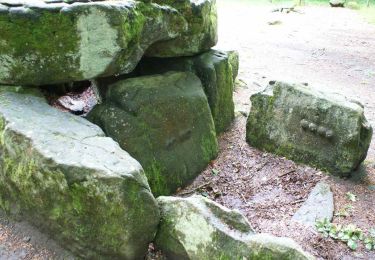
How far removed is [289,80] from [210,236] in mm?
3196

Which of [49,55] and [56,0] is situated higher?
[56,0]

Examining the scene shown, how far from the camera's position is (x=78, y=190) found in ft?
10.1

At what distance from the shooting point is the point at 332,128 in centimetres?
515

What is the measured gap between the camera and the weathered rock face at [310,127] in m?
5.09

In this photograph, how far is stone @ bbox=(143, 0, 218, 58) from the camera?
5.26m

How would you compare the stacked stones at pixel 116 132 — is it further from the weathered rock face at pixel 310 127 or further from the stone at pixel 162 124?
the weathered rock face at pixel 310 127

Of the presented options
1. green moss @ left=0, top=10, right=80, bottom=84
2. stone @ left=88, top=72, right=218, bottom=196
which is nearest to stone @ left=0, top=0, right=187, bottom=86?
green moss @ left=0, top=10, right=80, bottom=84

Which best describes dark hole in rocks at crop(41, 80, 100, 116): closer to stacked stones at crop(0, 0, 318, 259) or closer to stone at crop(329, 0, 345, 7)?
stacked stones at crop(0, 0, 318, 259)

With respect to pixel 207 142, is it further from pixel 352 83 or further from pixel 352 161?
pixel 352 83

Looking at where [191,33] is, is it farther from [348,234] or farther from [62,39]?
[348,234]

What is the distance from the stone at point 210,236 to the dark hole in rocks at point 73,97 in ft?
7.23

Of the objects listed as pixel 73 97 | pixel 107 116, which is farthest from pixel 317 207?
pixel 73 97

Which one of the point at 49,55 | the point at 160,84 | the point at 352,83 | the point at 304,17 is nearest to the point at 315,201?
the point at 160,84

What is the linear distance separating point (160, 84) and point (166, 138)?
2.24ft
